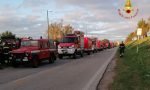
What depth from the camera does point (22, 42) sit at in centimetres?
2611

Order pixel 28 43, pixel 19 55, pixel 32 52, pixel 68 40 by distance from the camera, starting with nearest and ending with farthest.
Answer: pixel 19 55 < pixel 32 52 < pixel 28 43 < pixel 68 40

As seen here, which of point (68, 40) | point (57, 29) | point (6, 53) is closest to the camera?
point (6, 53)

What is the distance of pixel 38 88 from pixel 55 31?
79.6 meters

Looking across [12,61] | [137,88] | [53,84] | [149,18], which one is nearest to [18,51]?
[12,61]

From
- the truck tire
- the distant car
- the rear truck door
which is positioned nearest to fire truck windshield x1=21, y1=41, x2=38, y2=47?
the distant car

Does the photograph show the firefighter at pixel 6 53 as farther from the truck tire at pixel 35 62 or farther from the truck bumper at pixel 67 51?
the truck bumper at pixel 67 51

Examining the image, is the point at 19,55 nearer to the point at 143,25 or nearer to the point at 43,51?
the point at 43,51

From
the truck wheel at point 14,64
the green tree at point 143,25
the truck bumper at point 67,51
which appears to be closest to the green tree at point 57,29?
the green tree at point 143,25

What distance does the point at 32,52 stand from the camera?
24.2m

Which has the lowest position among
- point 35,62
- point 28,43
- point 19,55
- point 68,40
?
point 35,62

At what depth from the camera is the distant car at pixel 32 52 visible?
23977 mm

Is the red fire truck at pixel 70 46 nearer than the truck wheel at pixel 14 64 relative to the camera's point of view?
No

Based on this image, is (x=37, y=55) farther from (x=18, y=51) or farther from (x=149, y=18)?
(x=149, y=18)

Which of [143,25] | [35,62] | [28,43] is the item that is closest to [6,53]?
[28,43]
